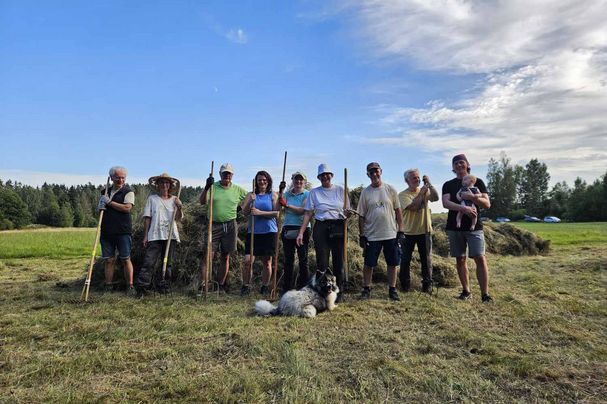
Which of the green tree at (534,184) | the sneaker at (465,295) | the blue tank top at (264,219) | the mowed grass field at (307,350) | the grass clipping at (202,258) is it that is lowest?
the mowed grass field at (307,350)

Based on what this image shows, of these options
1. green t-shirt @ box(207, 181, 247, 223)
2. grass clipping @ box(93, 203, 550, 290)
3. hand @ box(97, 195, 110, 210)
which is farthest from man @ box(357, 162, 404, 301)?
hand @ box(97, 195, 110, 210)

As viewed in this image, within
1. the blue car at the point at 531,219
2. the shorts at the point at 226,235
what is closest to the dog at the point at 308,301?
the shorts at the point at 226,235

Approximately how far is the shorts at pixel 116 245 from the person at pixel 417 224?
4639mm

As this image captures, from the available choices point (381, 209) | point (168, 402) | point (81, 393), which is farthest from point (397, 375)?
point (381, 209)

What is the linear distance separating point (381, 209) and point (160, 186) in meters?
3.68

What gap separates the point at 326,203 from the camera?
6012 mm

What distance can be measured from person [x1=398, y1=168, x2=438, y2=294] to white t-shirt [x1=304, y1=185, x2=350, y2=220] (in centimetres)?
127

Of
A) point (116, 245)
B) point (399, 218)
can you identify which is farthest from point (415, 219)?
point (116, 245)

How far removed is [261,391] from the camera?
2812 millimetres

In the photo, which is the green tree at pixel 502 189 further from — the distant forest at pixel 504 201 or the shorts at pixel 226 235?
the shorts at pixel 226 235

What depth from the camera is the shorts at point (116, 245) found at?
6.46 m

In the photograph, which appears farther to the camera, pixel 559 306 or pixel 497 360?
pixel 559 306

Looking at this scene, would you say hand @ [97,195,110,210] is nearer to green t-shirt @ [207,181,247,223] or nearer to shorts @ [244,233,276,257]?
green t-shirt @ [207,181,247,223]

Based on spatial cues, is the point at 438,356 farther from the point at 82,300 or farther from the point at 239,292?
the point at 82,300
